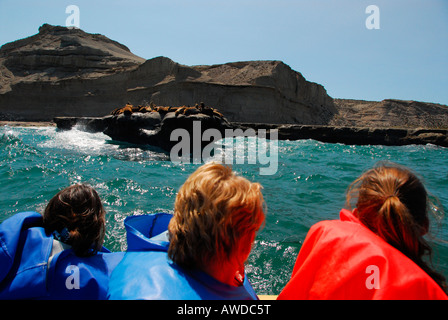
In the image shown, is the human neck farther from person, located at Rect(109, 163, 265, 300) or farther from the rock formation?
the rock formation

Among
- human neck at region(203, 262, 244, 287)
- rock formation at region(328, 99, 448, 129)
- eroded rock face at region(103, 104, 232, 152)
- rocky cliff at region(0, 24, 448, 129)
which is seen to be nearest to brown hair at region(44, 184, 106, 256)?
human neck at region(203, 262, 244, 287)

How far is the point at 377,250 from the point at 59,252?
147 cm

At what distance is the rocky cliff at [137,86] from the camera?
112 ft

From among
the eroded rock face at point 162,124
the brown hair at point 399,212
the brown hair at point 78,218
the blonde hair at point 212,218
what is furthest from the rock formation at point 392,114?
the blonde hair at point 212,218

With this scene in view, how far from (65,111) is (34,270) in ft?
142

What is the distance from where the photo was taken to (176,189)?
6492mm

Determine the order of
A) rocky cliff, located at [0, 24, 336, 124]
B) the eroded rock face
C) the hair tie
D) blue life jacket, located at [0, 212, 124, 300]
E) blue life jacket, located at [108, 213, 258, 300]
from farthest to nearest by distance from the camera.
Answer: rocky cliff, located at [0, 24, 336, 124], the eroded rock face, the hair tie, blue life jacket, located at [0, 212, 124, 300], blue life jacket, located at [108, 213, 258, 300]

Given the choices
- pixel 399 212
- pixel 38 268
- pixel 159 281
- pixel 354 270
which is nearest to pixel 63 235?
pixel 38 268

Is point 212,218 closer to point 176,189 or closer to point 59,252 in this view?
point 59,252

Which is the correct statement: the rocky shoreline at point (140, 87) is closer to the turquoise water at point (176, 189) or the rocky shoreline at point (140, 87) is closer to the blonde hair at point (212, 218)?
the turquoise water at point (176, 189)

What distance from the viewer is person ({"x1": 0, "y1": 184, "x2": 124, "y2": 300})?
1233 millimetres

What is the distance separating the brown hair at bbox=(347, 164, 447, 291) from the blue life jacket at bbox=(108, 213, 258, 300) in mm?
718

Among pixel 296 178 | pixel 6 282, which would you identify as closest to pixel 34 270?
pixel 6 282
